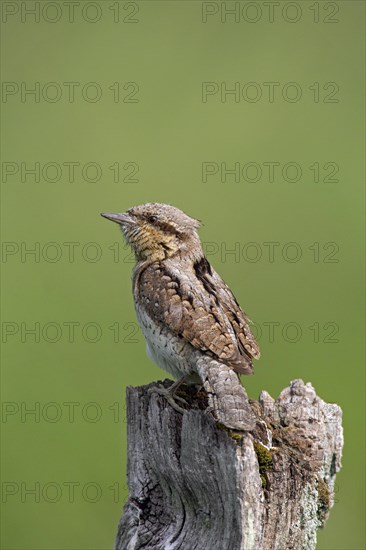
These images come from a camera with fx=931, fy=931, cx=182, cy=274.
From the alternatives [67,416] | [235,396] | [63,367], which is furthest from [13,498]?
[235,396]

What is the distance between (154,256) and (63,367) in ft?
12.9

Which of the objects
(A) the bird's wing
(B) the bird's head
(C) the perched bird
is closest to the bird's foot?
(C) the perched bird

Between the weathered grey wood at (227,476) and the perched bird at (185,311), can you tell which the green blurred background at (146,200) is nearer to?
the perched bird at (185,311)

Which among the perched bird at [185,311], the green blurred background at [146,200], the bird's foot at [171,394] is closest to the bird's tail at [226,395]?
the perched bird at [185,311]

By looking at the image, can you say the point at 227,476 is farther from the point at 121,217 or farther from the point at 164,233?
the point at 121,217

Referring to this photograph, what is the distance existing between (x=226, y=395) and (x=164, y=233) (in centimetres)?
180

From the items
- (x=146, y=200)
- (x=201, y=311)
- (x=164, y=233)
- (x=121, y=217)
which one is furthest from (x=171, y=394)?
(x=146, y=200)

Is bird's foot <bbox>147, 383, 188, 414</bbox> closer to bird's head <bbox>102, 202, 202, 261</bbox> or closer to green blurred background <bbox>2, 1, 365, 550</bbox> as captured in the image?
bird's head <bbox>102, 202, 202, 261</bbox>

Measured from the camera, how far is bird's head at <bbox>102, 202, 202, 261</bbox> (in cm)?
607

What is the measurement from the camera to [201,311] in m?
5.32

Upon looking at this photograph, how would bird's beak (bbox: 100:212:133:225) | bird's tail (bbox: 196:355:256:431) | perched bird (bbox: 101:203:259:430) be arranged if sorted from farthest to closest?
bird's beak (bbox: 100:212:133:225) → perched bird (bbox: 101:203:259:430) → bird's tail (bbox: 196:355:256:431)

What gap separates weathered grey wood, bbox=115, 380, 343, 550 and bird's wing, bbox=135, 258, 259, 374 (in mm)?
333

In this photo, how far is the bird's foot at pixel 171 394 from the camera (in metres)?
4.74

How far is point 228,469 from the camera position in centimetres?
407
